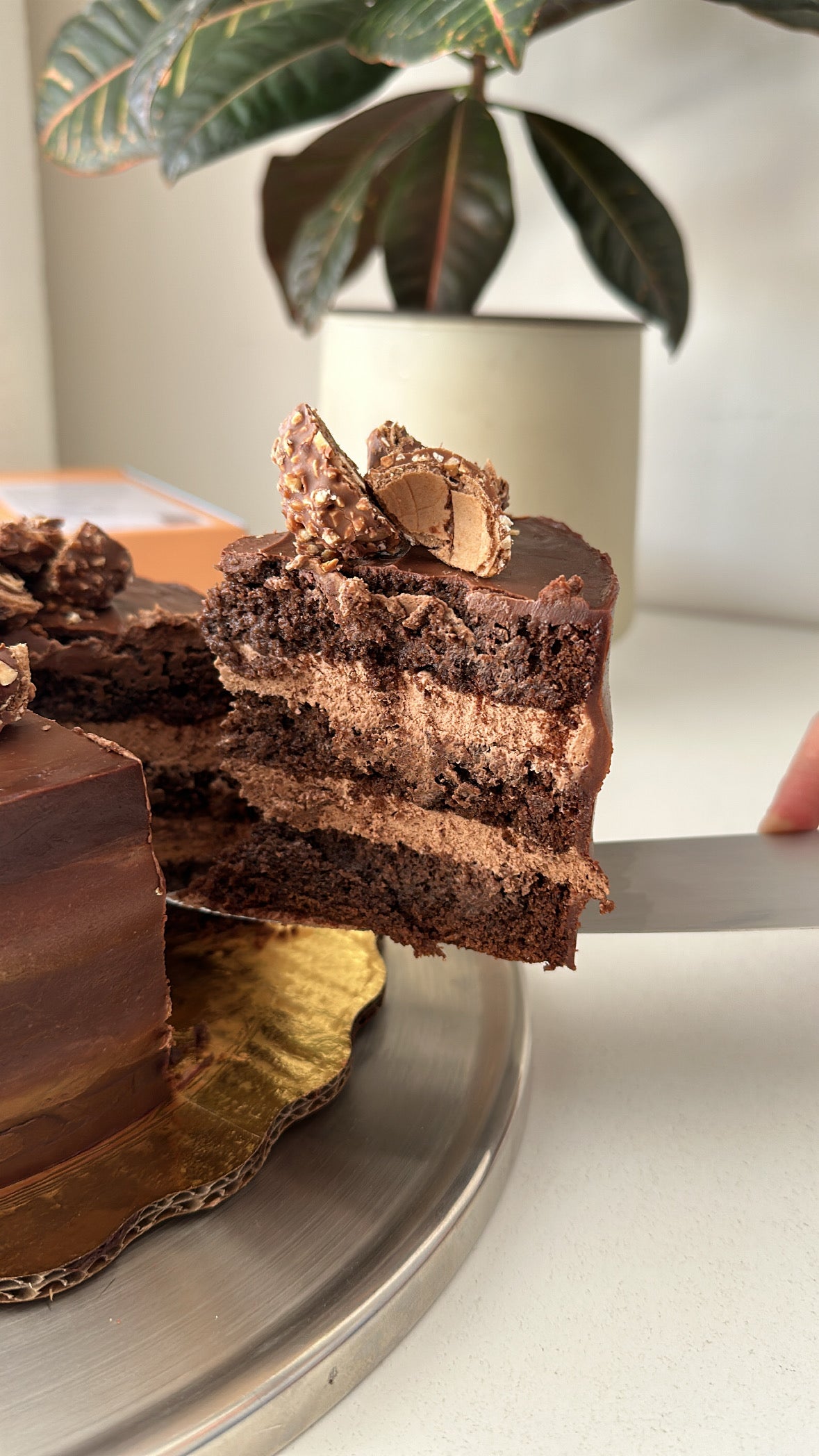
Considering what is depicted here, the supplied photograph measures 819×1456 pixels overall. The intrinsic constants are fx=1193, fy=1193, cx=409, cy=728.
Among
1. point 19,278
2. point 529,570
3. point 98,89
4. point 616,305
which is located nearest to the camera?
point 529,570

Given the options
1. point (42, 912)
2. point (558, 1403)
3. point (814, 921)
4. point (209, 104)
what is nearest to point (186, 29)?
point (209, 104)

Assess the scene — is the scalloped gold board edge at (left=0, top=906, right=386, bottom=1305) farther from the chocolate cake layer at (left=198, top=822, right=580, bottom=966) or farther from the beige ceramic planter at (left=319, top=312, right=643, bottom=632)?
the beige ceramic planter at (left=319, top=312, right=643, bottom=632)

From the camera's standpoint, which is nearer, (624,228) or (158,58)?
(158,58)

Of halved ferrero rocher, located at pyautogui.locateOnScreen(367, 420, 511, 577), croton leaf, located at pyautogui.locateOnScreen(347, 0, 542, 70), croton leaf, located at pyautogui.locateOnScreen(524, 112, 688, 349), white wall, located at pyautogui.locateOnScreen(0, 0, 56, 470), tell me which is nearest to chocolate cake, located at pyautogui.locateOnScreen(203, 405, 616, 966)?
halved ferrero rocher, located at pyautogui.locateOnScreen(367, 420, 511, 577)

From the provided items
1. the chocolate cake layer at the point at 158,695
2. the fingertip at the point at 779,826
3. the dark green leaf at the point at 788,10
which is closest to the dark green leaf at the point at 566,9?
the dark green leaf at the point at 788,10

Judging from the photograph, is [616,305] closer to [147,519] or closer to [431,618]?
[147,519]

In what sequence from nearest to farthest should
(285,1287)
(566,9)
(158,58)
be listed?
(285,1287) → (158,58) → (566,9)

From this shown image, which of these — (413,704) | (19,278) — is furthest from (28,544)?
(19,278)
